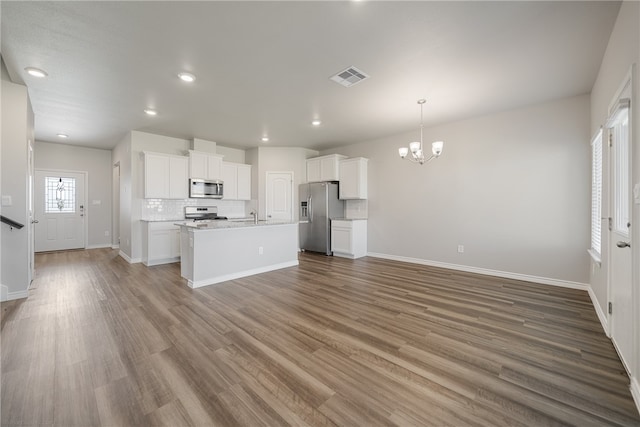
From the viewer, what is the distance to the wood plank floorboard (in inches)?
59.3

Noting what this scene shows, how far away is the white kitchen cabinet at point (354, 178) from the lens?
6082 millimetres

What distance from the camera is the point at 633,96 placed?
5.81 feet

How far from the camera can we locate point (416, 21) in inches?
86.7

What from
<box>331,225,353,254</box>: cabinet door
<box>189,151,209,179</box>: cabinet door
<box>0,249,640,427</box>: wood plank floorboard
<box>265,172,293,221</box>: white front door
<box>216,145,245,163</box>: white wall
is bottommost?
<box>0,249,640,427</box>: wood plank floorboard

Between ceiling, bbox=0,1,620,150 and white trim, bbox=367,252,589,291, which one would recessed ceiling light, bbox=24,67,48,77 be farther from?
white trim, bbox=367,252,589,291

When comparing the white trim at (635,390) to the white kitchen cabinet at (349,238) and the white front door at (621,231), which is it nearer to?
the white front door at (621,231)

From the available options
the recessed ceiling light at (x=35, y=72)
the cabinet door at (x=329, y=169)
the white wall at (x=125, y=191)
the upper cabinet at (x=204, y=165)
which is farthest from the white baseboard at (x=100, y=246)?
the cabinet door at (x=329, y=169)

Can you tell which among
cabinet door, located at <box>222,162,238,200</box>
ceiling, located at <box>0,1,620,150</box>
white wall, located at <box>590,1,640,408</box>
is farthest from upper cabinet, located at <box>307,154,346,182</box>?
white wall, located at <box>590,1,640,408</box>

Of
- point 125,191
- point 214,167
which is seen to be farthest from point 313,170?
point 125,191

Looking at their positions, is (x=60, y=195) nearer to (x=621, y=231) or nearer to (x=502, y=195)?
(x=502, y=195)

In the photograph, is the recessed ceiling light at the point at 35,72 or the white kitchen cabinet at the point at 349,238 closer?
the recessed ceiling light at the point at 35,72

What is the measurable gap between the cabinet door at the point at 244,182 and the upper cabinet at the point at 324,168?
1.61m

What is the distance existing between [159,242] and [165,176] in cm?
138

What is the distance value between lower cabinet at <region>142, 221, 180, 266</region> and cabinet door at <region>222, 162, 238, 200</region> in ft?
4.91
